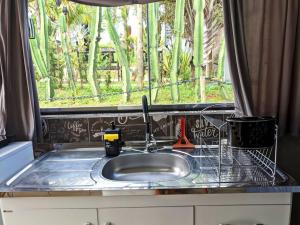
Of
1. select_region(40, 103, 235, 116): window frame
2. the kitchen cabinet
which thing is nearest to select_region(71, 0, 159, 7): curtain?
select_region(40, 103, 235, 116): window frame

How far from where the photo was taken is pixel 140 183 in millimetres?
1115

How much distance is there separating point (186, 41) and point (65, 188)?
3.80 feet

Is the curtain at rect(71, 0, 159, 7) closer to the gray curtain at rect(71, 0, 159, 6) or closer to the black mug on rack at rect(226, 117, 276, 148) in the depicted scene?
the gray curtain at rect(71, 0, 159, 6)

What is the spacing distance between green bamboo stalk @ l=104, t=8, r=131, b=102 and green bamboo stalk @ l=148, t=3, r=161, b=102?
0.56ft

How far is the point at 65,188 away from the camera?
1.09 meters

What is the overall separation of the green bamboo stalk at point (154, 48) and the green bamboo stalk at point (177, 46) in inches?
4.1

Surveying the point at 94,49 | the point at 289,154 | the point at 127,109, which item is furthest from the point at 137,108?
the point at 289,154

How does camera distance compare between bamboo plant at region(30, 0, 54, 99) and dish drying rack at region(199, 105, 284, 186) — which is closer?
dish drying rack at region(199, 105, 284, 186)

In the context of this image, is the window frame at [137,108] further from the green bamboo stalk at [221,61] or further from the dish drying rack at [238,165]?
the green bamboo stalk at [221,61]

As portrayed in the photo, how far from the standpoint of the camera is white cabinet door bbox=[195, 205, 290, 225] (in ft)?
3.56

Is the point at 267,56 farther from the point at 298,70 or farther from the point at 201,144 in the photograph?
the point at 201,144

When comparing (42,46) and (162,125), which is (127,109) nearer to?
(162,125)

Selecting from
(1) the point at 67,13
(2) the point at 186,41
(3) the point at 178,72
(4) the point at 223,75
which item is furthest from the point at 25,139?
(4) the point at 223,75

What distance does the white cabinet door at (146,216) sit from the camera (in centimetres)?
110
